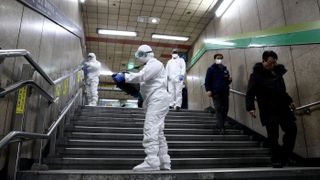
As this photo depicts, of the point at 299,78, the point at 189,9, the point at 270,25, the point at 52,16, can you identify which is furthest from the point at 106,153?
the point at 189,9

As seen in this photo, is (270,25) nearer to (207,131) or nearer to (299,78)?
(299,78)

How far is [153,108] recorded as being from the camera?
138 inches

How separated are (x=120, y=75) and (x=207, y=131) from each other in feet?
8.59

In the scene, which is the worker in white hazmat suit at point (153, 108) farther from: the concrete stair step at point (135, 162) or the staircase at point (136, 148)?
the concrete stair step at point (135, 162)

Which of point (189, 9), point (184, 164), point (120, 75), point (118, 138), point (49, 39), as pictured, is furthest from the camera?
point (189, 9)

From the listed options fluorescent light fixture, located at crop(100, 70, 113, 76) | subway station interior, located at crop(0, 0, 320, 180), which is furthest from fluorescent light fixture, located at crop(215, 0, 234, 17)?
fluorescent light fixture, located at crop(100, 70, 113, 76)

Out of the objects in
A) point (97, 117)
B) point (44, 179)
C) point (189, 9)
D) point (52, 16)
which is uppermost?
point (189, 9)

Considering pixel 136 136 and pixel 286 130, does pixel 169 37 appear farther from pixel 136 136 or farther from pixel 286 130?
pixel 286 130

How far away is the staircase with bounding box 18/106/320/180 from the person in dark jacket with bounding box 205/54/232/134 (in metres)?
0.35

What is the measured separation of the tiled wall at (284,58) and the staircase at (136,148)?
70 cm

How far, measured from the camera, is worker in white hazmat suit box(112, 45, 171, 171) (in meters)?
3.29

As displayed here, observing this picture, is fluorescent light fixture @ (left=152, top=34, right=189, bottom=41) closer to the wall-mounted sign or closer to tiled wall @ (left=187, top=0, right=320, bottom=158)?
tiled wall @ (left=187, top=0, right=320, bottom=158)

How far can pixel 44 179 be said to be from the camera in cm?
258

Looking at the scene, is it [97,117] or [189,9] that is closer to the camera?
[97,117]
